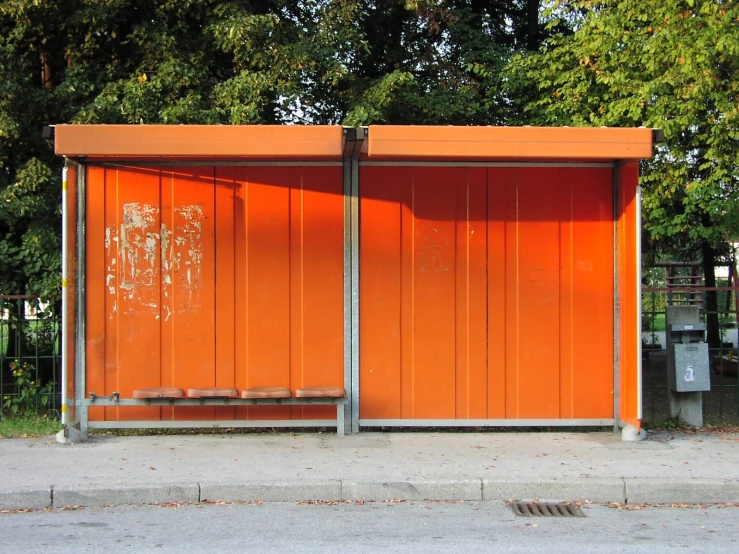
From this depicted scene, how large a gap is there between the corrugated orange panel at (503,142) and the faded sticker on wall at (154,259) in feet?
7.28

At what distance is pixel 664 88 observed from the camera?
9227 millimetres

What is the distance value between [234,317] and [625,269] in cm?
412

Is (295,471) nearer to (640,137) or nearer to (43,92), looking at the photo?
(640,137)

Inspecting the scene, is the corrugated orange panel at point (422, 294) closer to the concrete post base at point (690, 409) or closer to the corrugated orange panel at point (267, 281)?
the corrugated orange panel at point (267, 281)

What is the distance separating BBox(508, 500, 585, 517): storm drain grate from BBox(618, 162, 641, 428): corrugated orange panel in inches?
80.8

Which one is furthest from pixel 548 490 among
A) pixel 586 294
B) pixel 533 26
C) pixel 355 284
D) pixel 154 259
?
pixel 533 26

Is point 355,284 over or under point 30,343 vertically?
over

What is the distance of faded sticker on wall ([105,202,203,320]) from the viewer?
307 inches

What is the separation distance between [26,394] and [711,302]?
38.1 feet

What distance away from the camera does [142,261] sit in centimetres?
782

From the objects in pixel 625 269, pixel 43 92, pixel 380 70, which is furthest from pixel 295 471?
pixel 380 70

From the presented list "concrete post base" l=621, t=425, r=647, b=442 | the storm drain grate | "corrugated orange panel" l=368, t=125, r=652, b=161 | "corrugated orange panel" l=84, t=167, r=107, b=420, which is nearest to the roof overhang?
"corrugated orange panel" l=368, t=125, r=652, b=161

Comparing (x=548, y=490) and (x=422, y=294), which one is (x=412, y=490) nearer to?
(x=548, y=490)

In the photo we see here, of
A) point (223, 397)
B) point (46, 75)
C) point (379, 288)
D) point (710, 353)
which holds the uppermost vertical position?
point (46, 75)
